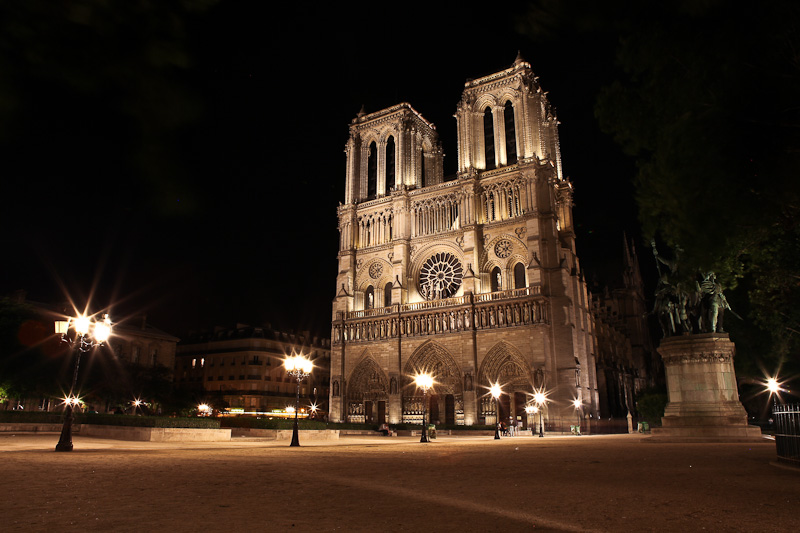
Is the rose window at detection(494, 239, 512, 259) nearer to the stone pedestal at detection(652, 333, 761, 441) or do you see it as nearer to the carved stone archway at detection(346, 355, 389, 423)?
the carved stone archway at detection(346, 355, 389, 423)

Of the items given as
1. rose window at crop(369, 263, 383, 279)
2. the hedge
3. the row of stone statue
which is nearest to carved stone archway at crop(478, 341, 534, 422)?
rose window at crop(369, 263, 383, 279)

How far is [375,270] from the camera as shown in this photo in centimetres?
4500

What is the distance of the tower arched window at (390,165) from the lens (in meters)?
48.0

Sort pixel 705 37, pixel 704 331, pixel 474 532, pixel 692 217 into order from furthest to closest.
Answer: pixel 704 331 < pixel 692 217 < pixel 705 37 < pixel 474 532

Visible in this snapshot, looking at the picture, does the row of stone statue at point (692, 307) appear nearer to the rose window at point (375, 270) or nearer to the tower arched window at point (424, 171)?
the rose window at point (375, 270)

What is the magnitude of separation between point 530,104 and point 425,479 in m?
38.0

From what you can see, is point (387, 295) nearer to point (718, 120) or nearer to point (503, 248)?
point (503, 248)

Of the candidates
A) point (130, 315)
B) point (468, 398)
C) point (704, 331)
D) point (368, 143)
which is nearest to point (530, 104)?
point (368, 143)

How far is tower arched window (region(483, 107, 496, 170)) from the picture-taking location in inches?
1730

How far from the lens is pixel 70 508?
515 cm

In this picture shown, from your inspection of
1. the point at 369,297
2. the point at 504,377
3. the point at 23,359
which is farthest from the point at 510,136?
the point at 23,359

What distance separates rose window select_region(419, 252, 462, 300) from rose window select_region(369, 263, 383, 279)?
348 centimetres

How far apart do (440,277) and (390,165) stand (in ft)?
40.3

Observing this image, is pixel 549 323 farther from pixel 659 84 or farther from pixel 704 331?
pixel 659 84
